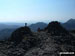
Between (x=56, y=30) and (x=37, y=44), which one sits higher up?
(x=56, y=30)

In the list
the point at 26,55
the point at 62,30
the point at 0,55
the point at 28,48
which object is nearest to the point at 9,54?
the point at 0,55

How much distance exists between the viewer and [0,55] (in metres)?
12.7

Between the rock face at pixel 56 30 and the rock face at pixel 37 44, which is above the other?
the rock face at pixel 56 30

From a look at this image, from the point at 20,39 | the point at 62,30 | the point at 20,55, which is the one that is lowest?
the point at 20,55

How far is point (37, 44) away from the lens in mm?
16844

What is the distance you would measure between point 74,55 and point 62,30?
31.4ft

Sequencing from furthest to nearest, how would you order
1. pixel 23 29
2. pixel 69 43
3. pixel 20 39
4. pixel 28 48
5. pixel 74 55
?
pixel 23 29 → pixel 20 39 → pixel 69 43 → pixel 28 48 → pixel 74 55

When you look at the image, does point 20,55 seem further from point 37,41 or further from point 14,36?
point 14,36

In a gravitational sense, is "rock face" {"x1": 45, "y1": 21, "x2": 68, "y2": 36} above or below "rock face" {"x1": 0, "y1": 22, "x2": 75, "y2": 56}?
above

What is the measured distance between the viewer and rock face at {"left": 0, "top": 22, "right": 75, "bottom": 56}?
13380mm

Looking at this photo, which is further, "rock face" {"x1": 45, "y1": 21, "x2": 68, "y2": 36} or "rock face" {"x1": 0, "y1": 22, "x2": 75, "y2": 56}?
"rock face" {"x1": 45, "y1": 21, "x2": 68, "y2": 36}

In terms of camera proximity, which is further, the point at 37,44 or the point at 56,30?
the point at 56,30

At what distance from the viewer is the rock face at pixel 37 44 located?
13380mm

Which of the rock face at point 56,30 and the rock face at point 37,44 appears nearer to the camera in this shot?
the rock face at point 37,44
